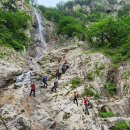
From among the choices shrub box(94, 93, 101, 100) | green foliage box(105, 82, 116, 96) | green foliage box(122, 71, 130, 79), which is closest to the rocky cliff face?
green foliage box(122, 71, 130, 79)

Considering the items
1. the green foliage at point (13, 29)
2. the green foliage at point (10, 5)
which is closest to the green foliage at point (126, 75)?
the green foliage at point (13, 29)

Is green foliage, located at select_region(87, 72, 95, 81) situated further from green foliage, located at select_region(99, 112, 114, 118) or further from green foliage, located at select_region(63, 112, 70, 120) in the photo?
green foliage, located at select_region(63, 112, 70, 120)

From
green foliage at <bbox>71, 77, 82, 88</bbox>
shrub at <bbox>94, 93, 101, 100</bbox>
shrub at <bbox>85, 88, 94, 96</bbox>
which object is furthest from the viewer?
green foliage at <bbox>71, 77, 82, 88</bbox>

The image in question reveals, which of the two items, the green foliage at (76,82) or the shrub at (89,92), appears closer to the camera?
the shrub at (89,92)

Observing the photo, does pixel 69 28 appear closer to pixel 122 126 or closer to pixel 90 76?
pixel 90 76

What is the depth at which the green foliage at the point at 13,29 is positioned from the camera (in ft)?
154

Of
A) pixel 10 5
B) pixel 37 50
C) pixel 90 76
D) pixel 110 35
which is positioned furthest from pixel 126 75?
pixel 10 5

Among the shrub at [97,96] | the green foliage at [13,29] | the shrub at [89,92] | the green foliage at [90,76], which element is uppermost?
the green foliage at [13,29]

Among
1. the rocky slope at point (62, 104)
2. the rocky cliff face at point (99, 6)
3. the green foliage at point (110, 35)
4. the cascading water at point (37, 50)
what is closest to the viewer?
the rocky slope at point (62, 104)

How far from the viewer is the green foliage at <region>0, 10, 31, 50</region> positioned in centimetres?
4694

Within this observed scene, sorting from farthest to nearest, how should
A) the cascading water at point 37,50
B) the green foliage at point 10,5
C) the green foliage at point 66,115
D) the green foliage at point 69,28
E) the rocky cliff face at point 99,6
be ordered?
1. the rocky cliff face at point 99,6
2. the green foliage at point 10,5
3. the green foliage at point 69,28
4. the cascading water at point 37,50
5. the green foliage at point 66,115

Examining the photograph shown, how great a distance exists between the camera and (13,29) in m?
51.6

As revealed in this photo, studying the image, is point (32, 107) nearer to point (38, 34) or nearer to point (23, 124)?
point (23, 124)

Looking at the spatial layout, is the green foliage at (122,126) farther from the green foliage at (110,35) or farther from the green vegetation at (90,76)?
the green foliage at (110,35)
